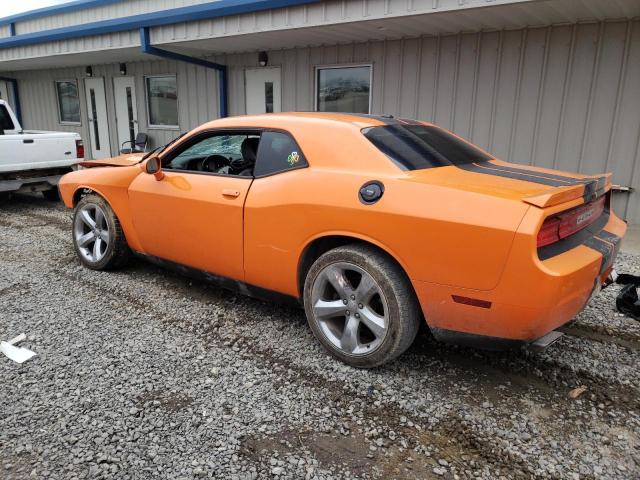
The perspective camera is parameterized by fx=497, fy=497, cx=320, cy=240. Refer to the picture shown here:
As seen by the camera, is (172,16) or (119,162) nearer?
(119,162)

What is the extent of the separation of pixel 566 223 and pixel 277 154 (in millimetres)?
1861

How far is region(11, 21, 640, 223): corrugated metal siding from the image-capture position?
252 inches

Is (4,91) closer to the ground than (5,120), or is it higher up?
higher up

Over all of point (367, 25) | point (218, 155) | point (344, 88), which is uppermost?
point (367, 25)

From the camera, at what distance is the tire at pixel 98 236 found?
182 inches

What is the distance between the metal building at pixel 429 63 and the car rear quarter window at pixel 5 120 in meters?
2.04

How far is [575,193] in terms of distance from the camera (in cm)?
271

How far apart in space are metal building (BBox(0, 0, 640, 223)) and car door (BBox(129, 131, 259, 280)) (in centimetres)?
326

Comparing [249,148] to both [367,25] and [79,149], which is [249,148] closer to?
[367,25]

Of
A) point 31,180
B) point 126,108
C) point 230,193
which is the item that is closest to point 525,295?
point 230,193

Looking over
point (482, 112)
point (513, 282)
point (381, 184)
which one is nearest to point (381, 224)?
point (381, 184)

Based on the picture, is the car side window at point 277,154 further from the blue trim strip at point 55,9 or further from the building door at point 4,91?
the building door at point 4,91

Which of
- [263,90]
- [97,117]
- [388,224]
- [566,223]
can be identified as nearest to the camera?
[566,223]

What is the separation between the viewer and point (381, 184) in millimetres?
2865
